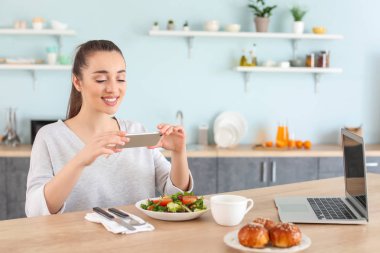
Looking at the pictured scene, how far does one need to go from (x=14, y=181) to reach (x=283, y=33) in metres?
2.48

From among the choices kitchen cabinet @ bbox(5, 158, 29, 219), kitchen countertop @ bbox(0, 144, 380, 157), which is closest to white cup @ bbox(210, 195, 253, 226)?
kitchen countertop @ bbox(0, 144, 380, 157)

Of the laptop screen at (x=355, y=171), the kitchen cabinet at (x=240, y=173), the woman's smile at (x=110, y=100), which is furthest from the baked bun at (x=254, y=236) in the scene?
the kitchen cabinet at (x=240, y=173)

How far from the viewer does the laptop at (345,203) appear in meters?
1.87

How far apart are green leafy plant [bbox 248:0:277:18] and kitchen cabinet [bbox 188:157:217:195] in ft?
4.26

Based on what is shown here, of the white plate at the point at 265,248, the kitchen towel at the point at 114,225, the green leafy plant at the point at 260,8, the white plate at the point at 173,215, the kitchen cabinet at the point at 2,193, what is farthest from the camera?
the green leafy plant at the point at 260,8

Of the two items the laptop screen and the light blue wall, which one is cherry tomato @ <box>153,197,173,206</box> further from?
the light blue wall

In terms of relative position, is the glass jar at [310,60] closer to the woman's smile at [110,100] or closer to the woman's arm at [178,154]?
the woman's arm at [178,154]

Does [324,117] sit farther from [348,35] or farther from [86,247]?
[86,247]

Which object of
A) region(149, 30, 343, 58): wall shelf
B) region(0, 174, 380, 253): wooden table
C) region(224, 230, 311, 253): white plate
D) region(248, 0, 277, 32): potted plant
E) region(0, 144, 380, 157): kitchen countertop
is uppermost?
region(248, 0, 277, 32): potted plant

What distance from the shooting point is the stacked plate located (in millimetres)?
4797

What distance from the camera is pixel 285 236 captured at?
152cm

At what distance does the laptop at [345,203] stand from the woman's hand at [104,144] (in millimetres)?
598

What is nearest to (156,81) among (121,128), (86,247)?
A: (121,128)

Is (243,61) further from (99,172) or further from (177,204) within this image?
(177,204)
